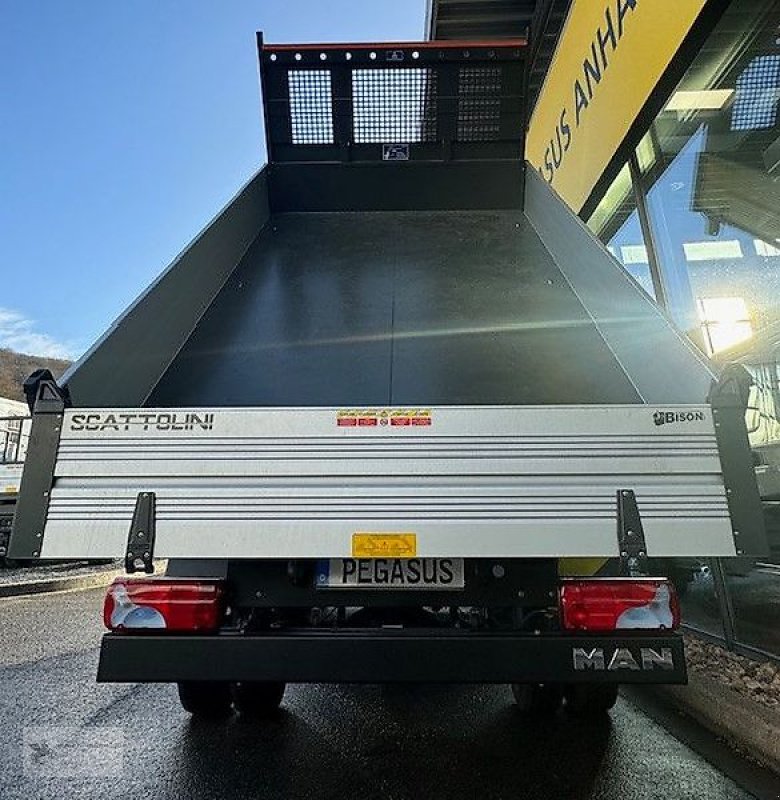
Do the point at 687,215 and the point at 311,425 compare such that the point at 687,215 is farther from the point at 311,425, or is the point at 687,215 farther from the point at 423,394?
the point at 311,425

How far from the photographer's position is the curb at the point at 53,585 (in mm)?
8797

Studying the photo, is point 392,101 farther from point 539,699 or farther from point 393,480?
point 539,699

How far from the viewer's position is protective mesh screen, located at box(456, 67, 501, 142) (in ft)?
14.6

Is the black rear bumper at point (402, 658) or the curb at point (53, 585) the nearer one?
the black rear bumper at point (402, 658)

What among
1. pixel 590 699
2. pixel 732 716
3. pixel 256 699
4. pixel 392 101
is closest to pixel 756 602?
pixel 732 716

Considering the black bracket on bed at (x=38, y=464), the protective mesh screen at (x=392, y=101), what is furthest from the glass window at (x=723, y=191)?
the black bracket on bed at (x=38, y=464)

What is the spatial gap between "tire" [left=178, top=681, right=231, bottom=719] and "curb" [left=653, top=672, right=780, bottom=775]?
8.44 feet

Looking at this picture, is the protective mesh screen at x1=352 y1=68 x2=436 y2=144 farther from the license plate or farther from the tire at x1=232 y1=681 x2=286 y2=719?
the tire at x1=232 y1=681 x2=286 y2=719

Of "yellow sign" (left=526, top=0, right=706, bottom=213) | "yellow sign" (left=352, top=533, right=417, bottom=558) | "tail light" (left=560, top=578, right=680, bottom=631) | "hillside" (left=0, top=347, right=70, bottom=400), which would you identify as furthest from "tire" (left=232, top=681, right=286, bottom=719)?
"hillside" (left=0, top=347, right=70, bottom=400)

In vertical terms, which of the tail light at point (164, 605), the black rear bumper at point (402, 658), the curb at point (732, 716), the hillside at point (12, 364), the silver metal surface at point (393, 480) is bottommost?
the curb at point (732, 716)

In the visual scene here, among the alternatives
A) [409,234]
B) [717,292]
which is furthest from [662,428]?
[717,292]

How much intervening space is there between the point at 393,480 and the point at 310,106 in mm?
3522

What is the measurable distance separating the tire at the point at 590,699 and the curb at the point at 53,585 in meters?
8.37

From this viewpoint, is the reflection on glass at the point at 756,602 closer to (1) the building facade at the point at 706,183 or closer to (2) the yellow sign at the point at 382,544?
(1) the building facade at the point at 706,183
